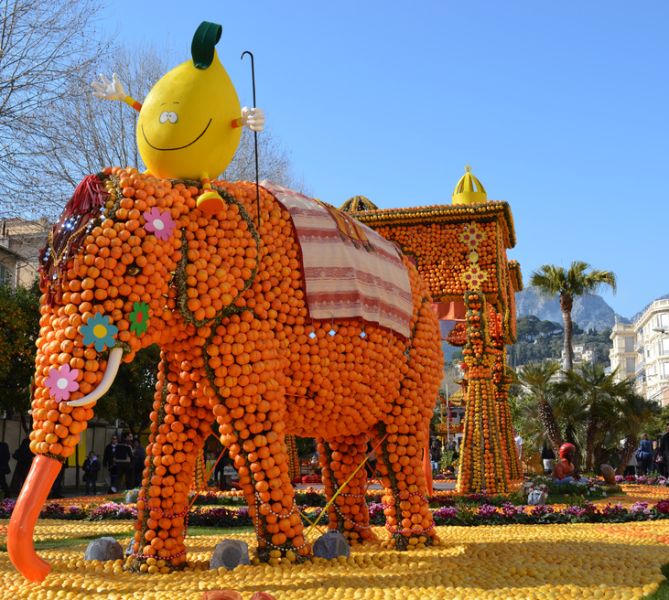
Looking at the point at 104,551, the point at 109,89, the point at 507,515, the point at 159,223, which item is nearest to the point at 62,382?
the point at 159,223

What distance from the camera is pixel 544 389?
24.4 metres

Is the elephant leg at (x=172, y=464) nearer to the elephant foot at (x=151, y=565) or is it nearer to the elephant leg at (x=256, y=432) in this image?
the elephant foot at (x=151, y=565)

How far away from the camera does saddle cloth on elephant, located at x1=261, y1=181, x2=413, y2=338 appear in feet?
21.6

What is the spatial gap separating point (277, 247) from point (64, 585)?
2.87m

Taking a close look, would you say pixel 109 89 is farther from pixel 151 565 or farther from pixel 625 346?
pixel 625 346

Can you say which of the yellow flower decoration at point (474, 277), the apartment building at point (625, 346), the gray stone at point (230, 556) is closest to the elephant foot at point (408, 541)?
the gray stone at point (230, 556)

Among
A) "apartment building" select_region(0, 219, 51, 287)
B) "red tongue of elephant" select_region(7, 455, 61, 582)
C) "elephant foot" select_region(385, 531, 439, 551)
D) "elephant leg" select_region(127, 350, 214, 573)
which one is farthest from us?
"apartment building" select_region(0, 219, 51, 287)

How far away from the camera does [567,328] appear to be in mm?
33000

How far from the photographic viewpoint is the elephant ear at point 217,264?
19.1 ft

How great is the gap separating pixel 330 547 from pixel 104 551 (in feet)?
5.96

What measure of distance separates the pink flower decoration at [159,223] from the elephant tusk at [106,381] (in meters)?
0.86

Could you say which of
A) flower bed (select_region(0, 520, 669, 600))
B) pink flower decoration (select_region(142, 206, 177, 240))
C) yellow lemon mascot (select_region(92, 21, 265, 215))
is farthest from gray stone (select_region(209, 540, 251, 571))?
yellow lemon mascot (select_region(92, 21, 265, 215))

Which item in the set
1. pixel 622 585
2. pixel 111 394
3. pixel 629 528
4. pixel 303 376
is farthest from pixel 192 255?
pixel 111 394

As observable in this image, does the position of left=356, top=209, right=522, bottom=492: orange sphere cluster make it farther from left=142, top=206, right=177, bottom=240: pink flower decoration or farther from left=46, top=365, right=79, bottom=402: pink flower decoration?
left=46, top=365, right=79, bottom=402: pink flower decoration
